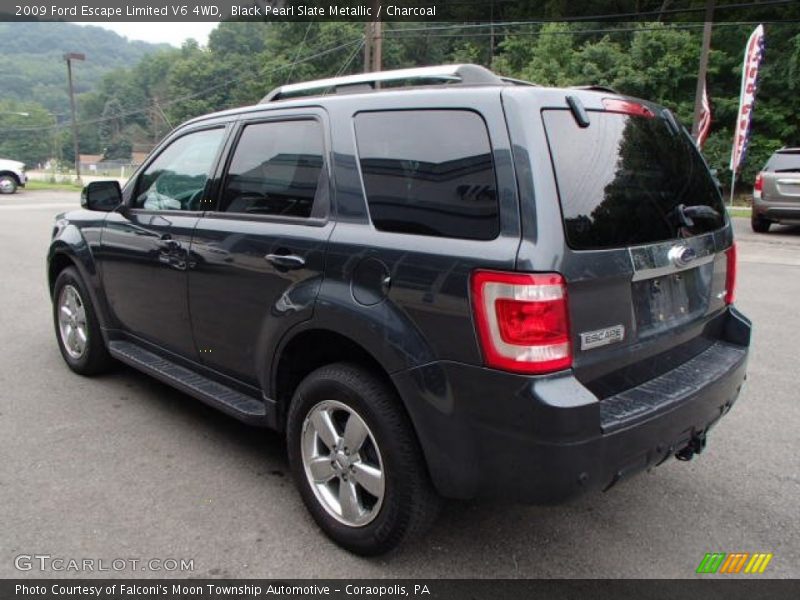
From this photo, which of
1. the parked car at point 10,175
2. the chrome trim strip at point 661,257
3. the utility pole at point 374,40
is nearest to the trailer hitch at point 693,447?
the chrome trim strip at point 661,257

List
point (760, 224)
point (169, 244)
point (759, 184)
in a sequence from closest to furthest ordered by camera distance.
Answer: point (169, 244), point (759, 184), point (760, 224)

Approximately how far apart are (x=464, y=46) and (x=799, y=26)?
2320cm

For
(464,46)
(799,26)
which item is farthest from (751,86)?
(464,46)

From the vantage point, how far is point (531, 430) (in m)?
2.07

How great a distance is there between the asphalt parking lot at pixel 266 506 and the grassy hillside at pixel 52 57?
11379cm

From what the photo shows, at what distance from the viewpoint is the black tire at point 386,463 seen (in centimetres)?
237

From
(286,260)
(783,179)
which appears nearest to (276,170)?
(286,260)

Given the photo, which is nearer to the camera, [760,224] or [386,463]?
[386,463]

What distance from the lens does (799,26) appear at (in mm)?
26781

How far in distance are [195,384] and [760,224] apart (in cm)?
1375

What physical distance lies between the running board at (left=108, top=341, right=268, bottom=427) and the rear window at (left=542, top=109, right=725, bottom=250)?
1.71 m

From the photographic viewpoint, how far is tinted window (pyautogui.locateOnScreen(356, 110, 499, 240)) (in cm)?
222

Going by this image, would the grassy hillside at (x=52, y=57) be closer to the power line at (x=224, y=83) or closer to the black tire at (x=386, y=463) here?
the power line at (x=224, y=83)

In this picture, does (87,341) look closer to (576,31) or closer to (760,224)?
(760,224)
